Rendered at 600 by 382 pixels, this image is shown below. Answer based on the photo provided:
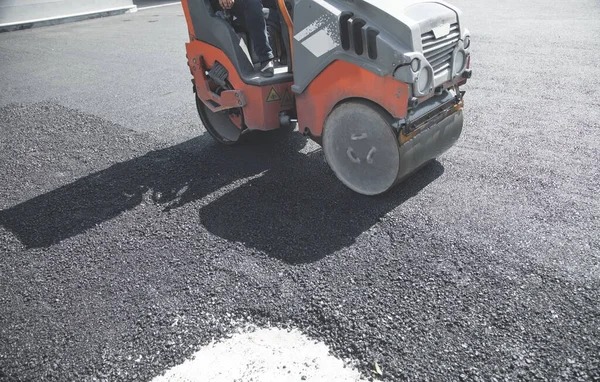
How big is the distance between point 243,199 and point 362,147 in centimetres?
106

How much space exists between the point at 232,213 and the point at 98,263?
1.01 meters

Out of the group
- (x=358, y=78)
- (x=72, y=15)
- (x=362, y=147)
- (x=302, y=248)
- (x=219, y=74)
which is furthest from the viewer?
(x=72, y=15)

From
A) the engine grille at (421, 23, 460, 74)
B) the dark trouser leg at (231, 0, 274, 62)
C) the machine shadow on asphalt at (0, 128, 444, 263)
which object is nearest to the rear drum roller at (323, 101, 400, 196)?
the machine shadow on asphalt at (0, 128, 444, 263)

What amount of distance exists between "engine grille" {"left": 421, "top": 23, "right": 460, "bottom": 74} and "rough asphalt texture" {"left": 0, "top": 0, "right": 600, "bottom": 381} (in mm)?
940

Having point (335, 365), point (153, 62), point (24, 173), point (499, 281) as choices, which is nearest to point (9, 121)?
point (24, 173)

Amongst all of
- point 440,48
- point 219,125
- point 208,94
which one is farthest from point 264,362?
point 219,125

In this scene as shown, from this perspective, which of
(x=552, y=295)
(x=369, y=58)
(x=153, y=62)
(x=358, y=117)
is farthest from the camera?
(x=153, y=62)

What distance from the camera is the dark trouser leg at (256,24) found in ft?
13.0

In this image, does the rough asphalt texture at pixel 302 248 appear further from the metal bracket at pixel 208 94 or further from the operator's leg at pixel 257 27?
the operator's leg at pixel 257 27

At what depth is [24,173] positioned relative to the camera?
15.3 ft

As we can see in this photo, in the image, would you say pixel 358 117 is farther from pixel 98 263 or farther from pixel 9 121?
pixel 9 121

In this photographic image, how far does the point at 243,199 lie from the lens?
3.94m

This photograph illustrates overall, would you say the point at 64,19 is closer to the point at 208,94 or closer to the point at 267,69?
the point at 208,94

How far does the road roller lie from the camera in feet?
→ 10.6
